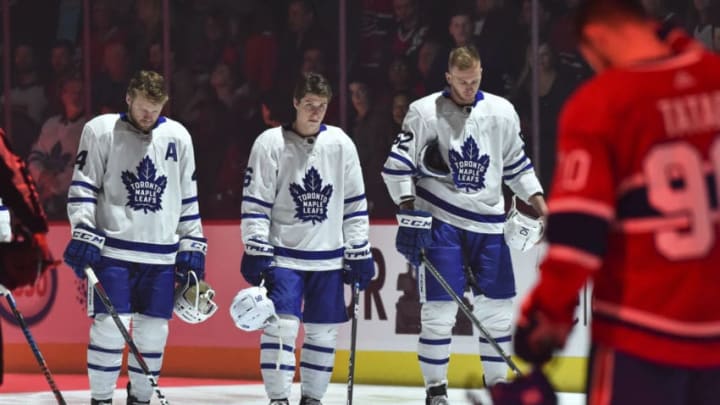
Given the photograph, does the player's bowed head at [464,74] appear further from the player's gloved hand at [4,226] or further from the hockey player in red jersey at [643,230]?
the hockey player in red jersey at [643,230]

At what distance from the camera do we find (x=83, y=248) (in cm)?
560

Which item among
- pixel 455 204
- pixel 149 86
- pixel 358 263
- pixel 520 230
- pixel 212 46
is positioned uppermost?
pixel 212 46

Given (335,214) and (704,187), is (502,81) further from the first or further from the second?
(704,187)

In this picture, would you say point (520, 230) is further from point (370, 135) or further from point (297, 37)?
point (297, 37)

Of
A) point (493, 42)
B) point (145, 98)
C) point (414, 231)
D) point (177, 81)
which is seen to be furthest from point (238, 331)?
point (145, 98)

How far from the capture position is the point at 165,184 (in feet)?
19.2

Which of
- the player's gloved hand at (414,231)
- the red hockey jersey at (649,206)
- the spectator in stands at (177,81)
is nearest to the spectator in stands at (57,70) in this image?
the spectator in stands at (177,81)

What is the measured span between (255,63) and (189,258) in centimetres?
307

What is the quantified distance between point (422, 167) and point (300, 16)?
277 cm

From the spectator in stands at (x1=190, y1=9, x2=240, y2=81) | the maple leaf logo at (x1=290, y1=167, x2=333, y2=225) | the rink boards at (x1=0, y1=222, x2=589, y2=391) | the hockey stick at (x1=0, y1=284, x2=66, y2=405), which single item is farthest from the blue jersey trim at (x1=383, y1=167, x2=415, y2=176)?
the spectator in stands at (x1=190, y1=9, x2=240, y2=81)

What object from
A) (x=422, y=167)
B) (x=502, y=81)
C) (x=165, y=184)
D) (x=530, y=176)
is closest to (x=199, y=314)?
(x=165, y=184)

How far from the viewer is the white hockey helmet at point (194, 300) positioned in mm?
5812

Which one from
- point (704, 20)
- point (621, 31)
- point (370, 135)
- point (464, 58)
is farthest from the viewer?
point (370, 135)

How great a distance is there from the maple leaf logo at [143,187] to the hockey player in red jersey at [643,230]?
355 cm
